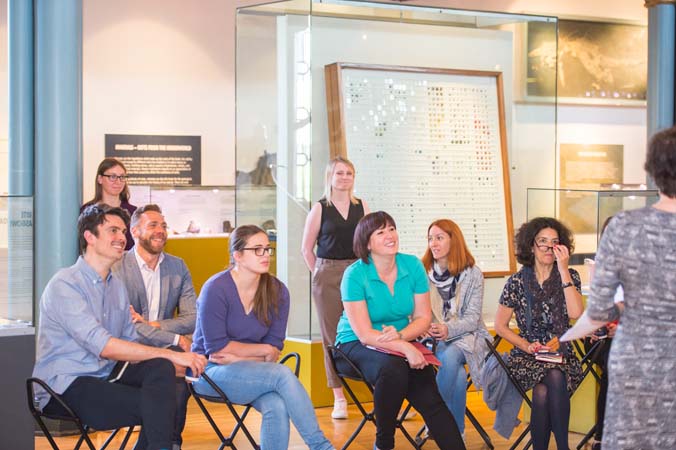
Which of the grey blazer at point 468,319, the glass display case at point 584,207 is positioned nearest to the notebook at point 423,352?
the grey blazer at point 468,319

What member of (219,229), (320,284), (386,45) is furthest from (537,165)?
(219,229)

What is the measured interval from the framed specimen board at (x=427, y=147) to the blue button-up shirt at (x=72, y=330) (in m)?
2.64

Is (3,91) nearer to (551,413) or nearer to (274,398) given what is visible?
(274,398)

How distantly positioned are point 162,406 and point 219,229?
5.79 meters

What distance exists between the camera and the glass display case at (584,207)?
5.94 m

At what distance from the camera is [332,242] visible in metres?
6.33

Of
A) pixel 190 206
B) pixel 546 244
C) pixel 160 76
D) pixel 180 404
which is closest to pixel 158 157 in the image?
pixel 190 206

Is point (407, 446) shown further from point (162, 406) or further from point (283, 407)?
point (162, 406)

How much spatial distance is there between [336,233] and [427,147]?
1222 mm

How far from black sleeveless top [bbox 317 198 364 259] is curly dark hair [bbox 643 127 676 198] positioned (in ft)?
10.6

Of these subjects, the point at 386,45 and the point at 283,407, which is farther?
the point at 386,45

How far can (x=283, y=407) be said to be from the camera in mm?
4625


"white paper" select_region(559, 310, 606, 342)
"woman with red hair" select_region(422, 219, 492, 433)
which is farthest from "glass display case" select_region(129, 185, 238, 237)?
"white paper" select_region(559, 310, 606, 342)

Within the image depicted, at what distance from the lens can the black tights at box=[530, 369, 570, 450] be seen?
4984mm
